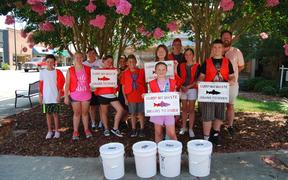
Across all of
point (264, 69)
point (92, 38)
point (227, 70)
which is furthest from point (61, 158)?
point (264, 69)

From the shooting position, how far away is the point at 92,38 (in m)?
9.23

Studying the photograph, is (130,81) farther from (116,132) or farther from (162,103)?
(162,103)

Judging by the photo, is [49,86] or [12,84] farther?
[12,84]

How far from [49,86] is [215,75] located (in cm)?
320

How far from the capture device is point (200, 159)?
4566 mm

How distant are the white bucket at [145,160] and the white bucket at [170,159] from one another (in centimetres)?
11

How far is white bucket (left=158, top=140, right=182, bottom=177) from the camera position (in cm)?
451

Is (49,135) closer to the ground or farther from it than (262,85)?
closer to the ground

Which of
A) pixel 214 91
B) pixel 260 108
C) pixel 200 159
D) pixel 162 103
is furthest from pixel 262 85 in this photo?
pixel 200 159

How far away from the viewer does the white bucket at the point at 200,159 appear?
4.52 m

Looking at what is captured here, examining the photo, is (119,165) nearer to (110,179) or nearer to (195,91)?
(110,179)

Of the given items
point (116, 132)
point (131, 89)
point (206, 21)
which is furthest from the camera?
point (206, 21)

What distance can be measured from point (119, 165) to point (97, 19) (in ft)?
7.71

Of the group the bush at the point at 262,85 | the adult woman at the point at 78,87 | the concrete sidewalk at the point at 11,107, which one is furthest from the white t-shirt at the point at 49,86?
the bush at the point at 262,85
